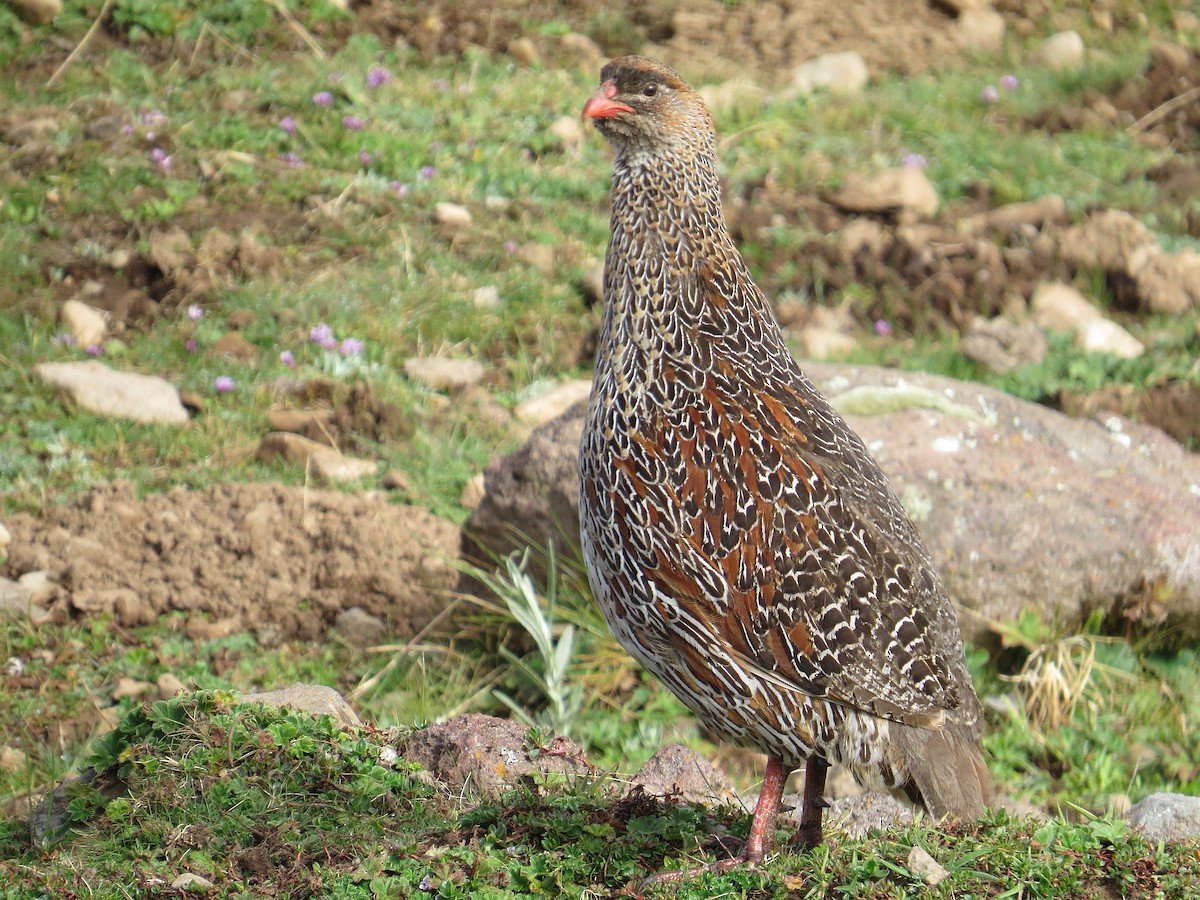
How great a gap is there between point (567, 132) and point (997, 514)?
486 centimetres

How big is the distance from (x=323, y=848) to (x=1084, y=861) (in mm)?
2017

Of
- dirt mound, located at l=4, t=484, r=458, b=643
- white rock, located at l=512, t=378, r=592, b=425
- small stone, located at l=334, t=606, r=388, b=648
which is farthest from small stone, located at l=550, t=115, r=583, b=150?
small stone, located at l=334, t=606, r=388, b=648

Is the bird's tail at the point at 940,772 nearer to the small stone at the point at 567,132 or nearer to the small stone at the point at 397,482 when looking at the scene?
the small stone at the point at 397,482

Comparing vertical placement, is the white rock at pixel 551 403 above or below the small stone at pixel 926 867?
below

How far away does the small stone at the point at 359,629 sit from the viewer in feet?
19.8

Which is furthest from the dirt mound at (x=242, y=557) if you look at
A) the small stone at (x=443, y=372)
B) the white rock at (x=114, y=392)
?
the small stone at (x=443, y=372)

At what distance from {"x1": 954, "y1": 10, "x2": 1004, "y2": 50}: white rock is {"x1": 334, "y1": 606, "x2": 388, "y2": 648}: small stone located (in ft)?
27.1

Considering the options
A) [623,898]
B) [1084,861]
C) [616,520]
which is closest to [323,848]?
[623,898]

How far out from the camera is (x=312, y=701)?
4578 mm

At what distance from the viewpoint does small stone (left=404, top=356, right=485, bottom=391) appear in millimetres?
7527

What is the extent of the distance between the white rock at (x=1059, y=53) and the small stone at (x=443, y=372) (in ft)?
21.9

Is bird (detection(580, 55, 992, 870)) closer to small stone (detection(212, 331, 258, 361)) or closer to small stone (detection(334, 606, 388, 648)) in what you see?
small stone (detection(334, 606, 388, 648))

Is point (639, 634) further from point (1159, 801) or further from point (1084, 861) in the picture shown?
point (1159, 801)

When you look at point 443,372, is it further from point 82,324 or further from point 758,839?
point 758,839
